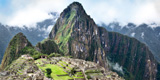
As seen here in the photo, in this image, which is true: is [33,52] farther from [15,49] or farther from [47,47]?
[47,47]

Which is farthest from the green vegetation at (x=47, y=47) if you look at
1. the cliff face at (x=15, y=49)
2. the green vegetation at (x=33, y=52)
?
the green vegetation at (x=33, y=52)

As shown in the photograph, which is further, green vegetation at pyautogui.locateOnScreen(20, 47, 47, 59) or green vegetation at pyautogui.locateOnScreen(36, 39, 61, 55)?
green vegetation at pyautogui.locateOnScreen(36, 39, 61, 55)

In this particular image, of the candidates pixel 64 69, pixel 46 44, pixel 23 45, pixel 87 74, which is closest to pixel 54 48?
pixel 46 44

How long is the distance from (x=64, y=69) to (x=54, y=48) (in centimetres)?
9088

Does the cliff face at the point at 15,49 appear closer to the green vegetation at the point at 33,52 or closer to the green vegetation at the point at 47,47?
the green vegetation at the point at 33,52

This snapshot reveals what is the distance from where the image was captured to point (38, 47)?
13088 centimetres

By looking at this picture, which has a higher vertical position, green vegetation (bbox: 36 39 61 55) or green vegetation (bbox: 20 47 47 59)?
green vegetation (bbox: 36 39 61 55)

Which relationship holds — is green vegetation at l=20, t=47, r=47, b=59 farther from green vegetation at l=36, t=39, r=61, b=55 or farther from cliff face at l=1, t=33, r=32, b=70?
green vegetation at l=36, t=39, r=61, b=55

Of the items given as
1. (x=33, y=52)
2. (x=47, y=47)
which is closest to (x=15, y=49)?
(x=33, y=52)

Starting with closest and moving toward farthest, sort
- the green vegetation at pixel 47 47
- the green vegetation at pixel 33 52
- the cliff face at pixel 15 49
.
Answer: the green vegetation at pixel 33 52
the cliff face at pixel 15 49
the green vegetation at pixel 47 47

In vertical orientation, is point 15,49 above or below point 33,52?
above

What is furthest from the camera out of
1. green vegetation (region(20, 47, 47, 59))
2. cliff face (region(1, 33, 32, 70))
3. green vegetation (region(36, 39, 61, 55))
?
green vegetation (region(36, 39, 61, 55))

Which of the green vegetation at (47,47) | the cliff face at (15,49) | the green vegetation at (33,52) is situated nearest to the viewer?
the green vegetation at (33,52)

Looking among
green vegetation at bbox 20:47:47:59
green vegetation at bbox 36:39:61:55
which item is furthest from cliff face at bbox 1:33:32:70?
green vegetation at bbox 36:39:61:55
